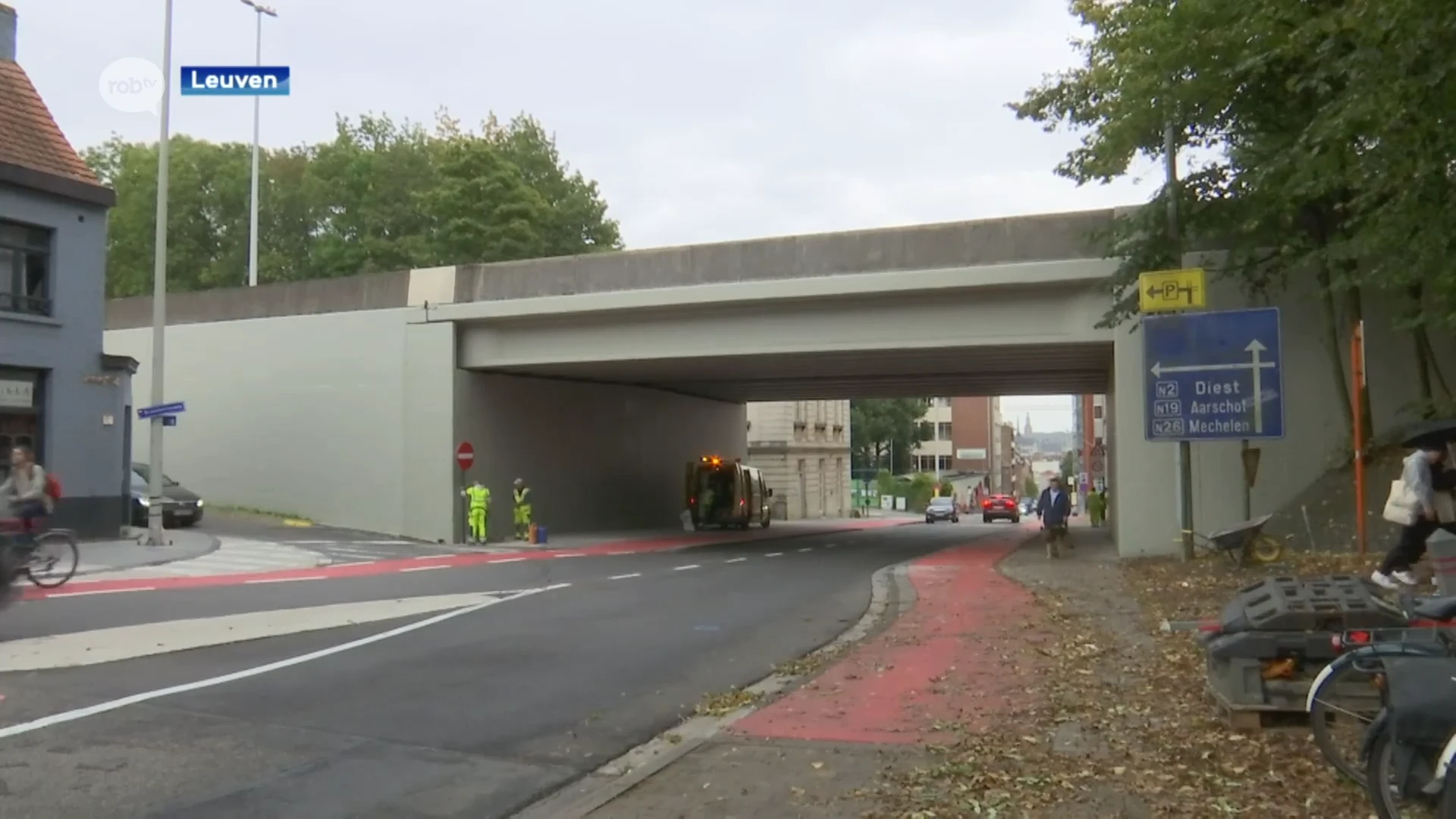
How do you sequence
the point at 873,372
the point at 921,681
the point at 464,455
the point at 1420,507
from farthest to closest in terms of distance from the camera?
the point at 873,372, the point at 464,455, the point at 1420,507, the point at 921,681

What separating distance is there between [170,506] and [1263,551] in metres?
22.1

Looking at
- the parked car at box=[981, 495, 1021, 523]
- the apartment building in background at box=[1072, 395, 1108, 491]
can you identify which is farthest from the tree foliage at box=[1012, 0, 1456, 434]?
the parked car at box=[981, 495, 1021, 523]

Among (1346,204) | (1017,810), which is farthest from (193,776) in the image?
(1346,204)

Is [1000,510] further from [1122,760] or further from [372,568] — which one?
[1122,760]

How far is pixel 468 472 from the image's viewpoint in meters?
28.6

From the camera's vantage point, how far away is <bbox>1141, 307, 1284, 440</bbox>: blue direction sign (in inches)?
613

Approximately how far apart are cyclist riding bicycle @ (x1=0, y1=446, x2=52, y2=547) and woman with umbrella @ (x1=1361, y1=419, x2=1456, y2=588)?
13873 millimetres

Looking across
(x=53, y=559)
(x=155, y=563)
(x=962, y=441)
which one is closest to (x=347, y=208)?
(x=155, y=563)

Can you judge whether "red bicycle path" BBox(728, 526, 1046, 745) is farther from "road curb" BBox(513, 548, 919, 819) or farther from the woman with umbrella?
the woman with umbrella

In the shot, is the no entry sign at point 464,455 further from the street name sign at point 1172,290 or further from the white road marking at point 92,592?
the street name sign at point 1172,290

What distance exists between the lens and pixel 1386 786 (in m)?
4.76

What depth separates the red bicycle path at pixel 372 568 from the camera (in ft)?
50.6

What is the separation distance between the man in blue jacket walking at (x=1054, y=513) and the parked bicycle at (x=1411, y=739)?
1827 centimetres

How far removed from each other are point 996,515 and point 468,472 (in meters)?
39.5
